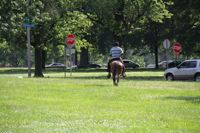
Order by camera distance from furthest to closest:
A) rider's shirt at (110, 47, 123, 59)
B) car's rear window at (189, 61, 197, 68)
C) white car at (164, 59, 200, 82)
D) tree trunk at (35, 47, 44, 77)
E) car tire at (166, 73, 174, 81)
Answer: tree trunk at (35, 47, 44, 77) → car tire at (166, 73, 174, 81) → car's rear window at (189, 61, 197, 68) → white car at (164, 59, 200, 82) → rider's shirt at (110, 47, 123, 59)

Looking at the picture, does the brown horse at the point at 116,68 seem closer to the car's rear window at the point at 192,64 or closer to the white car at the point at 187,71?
the white car at the point at 187,71

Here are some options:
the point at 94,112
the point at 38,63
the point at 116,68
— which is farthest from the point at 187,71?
the point at 94,112

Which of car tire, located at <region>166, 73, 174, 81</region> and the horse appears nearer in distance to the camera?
the horse

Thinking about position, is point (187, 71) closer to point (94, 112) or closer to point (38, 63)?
point (38, 63)

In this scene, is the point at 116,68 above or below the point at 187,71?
above

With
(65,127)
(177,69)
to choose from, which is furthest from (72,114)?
(177,69)

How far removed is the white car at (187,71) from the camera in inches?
1502

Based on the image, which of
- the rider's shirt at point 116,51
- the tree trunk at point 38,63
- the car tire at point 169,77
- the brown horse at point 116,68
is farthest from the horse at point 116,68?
the tree trunk at point 38,63

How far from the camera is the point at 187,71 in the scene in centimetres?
3881

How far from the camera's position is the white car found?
38.2m

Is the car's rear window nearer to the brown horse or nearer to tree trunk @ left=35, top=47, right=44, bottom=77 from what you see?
the brown horse

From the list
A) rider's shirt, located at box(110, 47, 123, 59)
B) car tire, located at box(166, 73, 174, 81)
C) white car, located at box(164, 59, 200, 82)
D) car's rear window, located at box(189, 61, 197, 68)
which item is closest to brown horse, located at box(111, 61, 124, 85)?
rider's shirt, located at box(110, 47, 123, 59)

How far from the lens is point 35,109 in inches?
558

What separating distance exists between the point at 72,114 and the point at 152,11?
42.5 m
